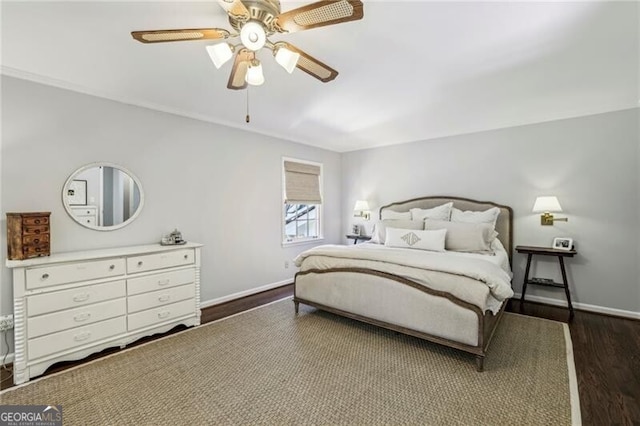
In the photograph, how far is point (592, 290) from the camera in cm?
351

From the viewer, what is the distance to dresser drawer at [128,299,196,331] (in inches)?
107

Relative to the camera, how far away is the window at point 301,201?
4.82 metres

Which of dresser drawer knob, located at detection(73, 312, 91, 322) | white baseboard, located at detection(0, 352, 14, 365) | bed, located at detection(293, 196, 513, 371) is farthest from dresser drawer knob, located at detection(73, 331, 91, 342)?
bed, located at detection(293, 196, 513, 371)

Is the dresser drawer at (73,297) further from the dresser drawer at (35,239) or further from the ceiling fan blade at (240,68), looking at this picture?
the ceiling fan blade at (240,68)

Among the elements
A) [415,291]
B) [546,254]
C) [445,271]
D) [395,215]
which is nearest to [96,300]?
[415,291]

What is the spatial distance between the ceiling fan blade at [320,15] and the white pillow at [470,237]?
2934 millimetres

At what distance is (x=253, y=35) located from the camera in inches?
63.7

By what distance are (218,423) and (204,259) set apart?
A: 7.38 ft

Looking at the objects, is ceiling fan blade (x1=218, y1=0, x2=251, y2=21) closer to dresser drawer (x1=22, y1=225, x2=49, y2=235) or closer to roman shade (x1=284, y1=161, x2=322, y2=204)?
dresser drawer (x1=22, y1=225, x2=49, y2=235)

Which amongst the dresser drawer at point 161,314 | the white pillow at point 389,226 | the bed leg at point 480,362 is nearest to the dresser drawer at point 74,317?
the dresser drawer at point 161,314

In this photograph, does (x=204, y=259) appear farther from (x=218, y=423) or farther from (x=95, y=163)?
(x=218, y=423)

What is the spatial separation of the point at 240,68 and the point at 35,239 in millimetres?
2145

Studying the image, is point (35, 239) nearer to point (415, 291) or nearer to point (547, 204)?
point (415, 291)

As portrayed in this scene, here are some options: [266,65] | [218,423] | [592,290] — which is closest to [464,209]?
[592,290]
